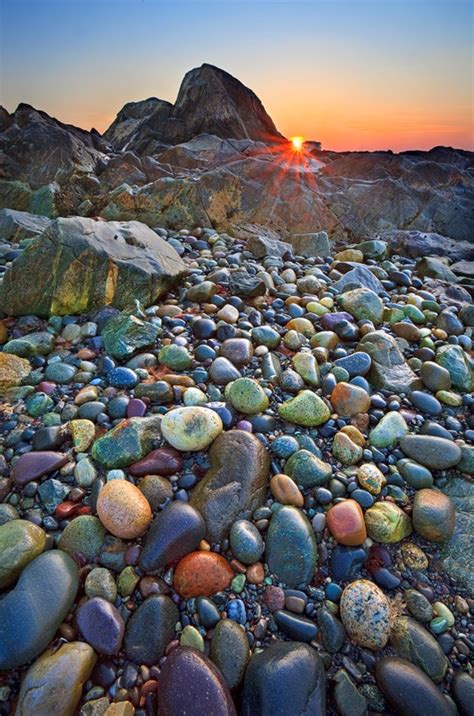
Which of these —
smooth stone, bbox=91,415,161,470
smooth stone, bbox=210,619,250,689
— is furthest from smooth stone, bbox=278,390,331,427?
smooth stone, bbox=210,619,250,689

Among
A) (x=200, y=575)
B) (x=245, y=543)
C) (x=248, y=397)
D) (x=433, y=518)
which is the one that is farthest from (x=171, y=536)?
(x=433, y=518)

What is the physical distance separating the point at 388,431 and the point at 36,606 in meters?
2.05

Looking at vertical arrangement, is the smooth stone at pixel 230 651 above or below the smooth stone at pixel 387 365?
below

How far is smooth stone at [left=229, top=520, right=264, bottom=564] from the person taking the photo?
6.03 feet

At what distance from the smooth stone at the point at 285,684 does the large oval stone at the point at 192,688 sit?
0.31 feet

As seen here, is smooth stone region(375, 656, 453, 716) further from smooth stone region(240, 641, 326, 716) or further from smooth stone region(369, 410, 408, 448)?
smooth stone region(369, 410, 408, 448)

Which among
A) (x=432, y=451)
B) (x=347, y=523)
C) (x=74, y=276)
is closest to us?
(x=347, y=523)

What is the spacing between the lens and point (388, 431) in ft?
8.04

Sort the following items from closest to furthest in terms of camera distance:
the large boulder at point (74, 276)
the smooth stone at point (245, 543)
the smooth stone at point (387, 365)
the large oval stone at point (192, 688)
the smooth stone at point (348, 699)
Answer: the large oval stone at point (192, 688), the smooth stone at point (348, 699), the smooth stone at point (245, 543), the smooth stone at point (387, 365), the large boulder at point (74, 276)

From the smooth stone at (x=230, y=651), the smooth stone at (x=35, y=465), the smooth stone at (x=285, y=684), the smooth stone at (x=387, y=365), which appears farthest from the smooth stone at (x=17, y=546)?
the smooth stone at (x=387, y=365)

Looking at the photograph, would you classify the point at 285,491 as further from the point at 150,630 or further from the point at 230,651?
the point at 150,630

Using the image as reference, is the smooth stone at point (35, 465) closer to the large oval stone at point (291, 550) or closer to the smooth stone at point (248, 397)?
the smooth stone at point (248, 397)

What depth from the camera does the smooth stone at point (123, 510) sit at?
73.1 inches

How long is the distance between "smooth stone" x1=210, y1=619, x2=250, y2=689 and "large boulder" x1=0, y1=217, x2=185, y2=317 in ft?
8.71
